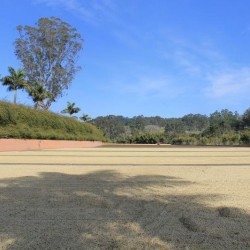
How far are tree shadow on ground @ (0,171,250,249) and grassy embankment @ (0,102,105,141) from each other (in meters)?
20.8

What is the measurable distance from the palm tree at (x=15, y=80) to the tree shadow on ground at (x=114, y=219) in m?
39.6

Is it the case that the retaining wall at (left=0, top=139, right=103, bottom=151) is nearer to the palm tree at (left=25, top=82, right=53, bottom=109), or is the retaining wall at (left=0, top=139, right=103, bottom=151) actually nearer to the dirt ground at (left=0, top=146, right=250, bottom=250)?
the palm tree at (left=25, top=82, right=53, bottom=109)

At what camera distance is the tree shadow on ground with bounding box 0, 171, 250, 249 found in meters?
4.55

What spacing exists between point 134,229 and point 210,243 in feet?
3.24

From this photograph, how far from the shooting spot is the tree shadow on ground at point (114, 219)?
455 centimetres

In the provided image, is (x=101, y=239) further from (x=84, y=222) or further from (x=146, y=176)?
(x=146, y=176)

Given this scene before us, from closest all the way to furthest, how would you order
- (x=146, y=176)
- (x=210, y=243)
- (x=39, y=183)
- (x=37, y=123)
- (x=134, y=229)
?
(x=210, y=243)
(x=134, y=229)
(x=39, y=183)
(x=146, y=176)
(x=37, y=123)

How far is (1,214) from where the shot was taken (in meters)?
5.83

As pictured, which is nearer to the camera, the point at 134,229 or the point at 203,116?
the point at 134,229

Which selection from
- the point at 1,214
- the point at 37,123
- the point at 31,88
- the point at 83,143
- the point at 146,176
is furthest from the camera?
the point at 31,88

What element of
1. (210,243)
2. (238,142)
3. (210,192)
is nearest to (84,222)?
(210,243)

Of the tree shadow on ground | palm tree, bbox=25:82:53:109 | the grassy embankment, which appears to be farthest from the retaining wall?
the tree shadow on ground

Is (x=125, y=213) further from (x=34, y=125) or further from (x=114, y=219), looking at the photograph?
(x=34, y=125)

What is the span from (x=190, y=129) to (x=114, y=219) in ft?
376
